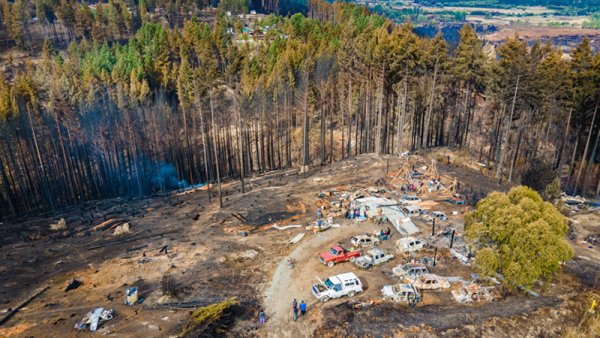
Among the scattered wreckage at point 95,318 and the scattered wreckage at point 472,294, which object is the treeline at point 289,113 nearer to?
the scattered wreckage at point 95,318

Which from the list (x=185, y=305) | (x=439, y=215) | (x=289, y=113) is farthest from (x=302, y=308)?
(x=289, y=113)

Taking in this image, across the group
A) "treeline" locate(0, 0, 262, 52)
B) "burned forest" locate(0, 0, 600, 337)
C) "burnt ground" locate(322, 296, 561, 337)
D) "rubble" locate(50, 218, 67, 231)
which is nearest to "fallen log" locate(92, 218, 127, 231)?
"burned forest" locate(0, 0, 600, 337)

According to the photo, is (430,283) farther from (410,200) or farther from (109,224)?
(109,224)

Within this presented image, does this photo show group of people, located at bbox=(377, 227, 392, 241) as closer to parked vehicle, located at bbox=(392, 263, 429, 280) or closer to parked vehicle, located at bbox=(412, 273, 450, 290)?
parked vehicle, located at bbox=(392, 263, 429, 280)

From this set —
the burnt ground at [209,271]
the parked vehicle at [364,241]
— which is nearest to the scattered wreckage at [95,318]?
the burnt ground at [209,271]

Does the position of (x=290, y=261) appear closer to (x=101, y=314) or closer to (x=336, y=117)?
(x=101, y=314)

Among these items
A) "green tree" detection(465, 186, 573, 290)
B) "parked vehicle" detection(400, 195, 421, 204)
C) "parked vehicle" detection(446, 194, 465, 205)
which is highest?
"green tree" detection(465, 186, 573, 290)

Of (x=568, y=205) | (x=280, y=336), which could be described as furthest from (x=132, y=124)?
(x=568, y=205)
